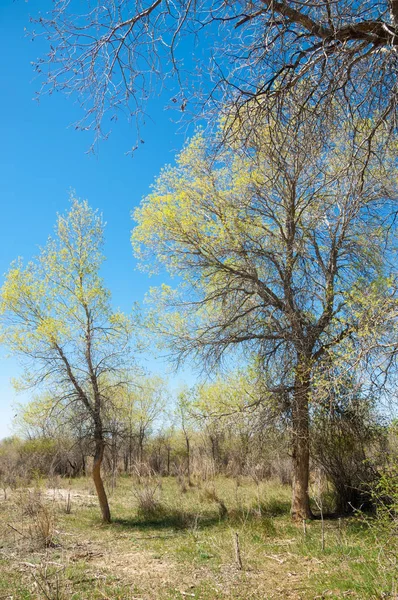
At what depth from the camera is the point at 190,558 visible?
8375mm

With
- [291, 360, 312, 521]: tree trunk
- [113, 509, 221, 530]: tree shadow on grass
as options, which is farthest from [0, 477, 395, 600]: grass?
[291, 360, 312, 521]: tree trunk

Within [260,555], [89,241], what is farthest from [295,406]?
[89,241]

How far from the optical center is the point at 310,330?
10.8 meters

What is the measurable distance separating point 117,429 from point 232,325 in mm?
5395

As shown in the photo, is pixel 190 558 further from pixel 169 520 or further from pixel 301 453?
pixel 169 520

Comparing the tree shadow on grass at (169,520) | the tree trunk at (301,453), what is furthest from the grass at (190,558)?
the tree trunk at (301,453)

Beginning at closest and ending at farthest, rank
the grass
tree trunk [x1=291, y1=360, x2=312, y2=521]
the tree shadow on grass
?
the grass
tree trunk [x1=291, y1=360, x2=312, y2=521]
the tree shadow on grass

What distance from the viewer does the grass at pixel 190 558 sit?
602cm

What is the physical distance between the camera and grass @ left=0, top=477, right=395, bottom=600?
6.02m

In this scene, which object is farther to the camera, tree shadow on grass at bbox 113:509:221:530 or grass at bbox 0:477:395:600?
tree shadow on grass at bbox 113:509:221:530

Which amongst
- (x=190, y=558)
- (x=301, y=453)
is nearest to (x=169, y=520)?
(x=301, y=453)

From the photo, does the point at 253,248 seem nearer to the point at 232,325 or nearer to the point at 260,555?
the point at 232,325

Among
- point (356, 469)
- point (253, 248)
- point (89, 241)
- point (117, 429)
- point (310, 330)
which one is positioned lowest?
point (356, 469)

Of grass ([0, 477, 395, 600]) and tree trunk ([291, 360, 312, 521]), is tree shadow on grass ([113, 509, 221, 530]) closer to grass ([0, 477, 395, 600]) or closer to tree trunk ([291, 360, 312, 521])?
grass ([0, 477, 395, 600])
